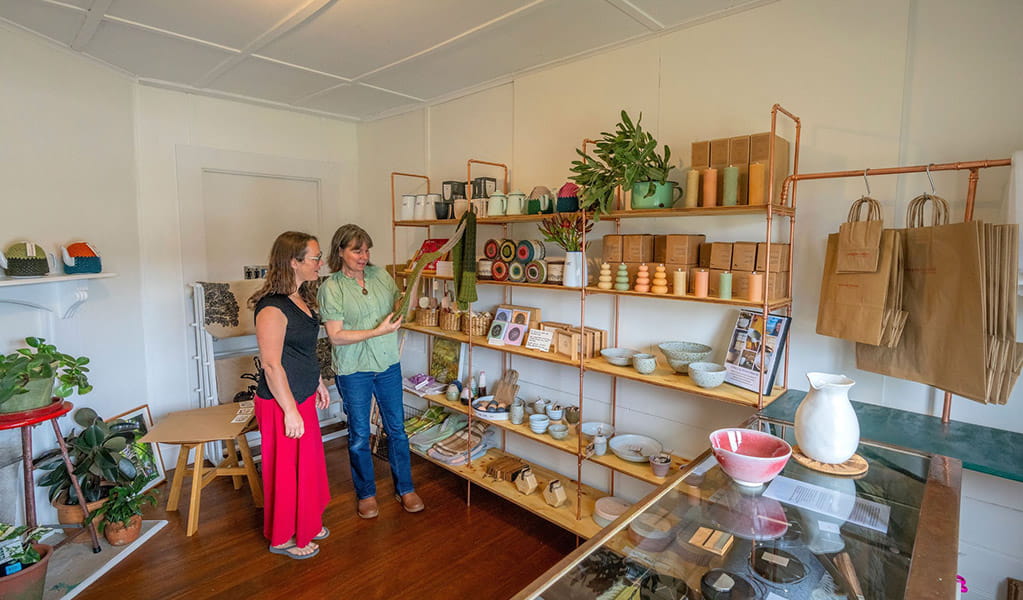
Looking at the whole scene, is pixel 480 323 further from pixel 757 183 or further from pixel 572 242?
pixel 757 183

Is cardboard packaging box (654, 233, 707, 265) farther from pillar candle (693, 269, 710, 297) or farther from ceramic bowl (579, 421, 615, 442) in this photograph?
ceramic bowl (579, 421, 615, 442)

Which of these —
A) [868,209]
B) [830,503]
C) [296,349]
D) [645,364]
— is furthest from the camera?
[296,349]

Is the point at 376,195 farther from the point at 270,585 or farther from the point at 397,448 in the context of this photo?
the point at 270,585

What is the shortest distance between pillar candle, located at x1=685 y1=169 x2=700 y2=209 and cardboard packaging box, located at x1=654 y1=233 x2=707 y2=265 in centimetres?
14

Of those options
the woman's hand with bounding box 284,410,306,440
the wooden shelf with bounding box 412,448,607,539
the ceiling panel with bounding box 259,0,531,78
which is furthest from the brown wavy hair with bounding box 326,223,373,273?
the wooden shelf with bounding box 412,448,607,539

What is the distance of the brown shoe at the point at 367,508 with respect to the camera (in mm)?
2924

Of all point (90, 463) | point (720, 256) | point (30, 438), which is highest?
point (720, 256)

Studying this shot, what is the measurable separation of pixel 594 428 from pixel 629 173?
1.36 meters

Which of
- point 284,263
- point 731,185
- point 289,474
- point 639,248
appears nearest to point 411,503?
point 289,474

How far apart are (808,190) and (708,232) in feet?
1.37

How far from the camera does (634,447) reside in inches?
101

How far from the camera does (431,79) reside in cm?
319

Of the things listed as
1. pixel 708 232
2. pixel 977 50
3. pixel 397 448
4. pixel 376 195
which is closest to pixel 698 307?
pixel 708 232

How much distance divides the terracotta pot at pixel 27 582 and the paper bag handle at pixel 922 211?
341cm
